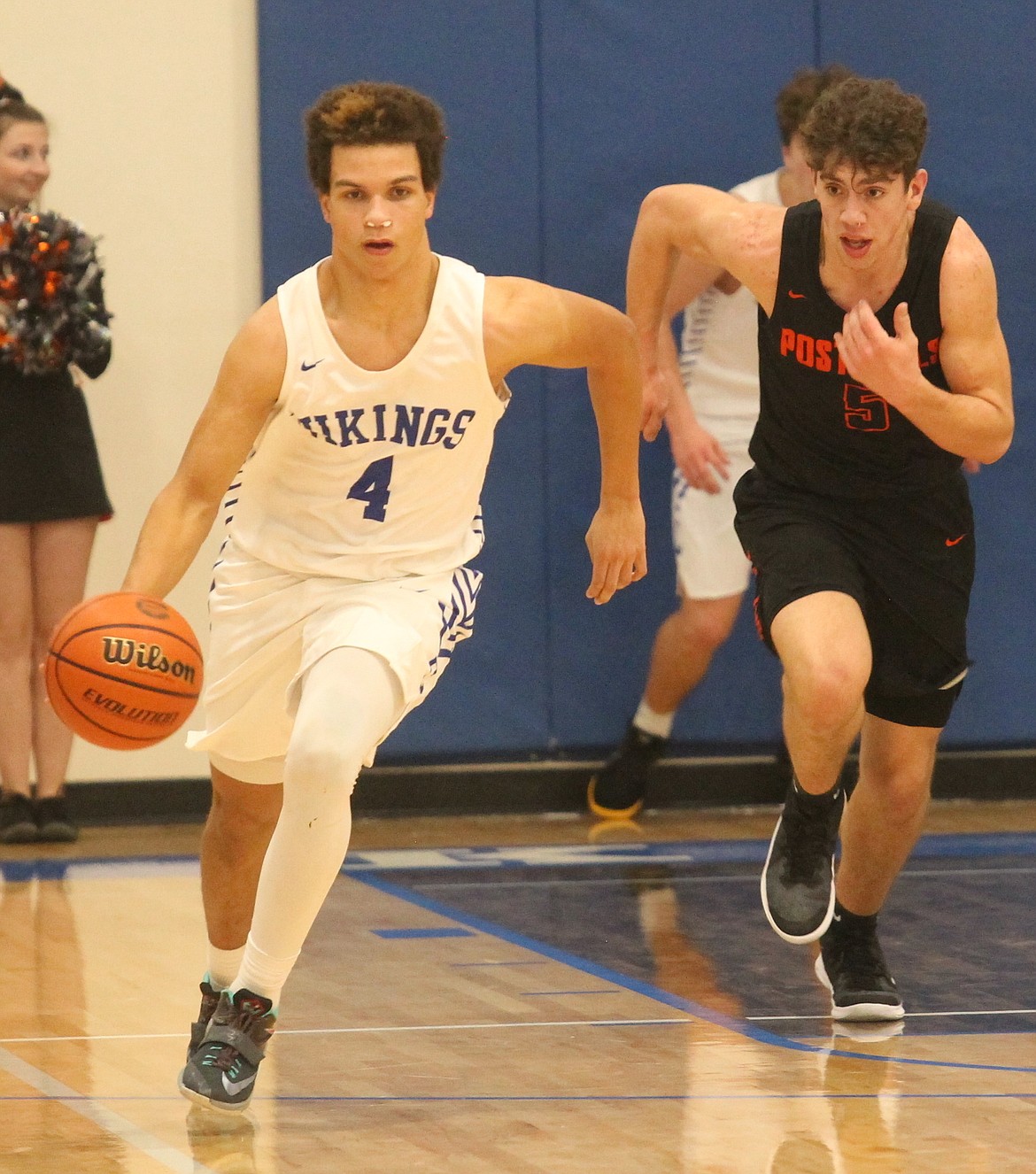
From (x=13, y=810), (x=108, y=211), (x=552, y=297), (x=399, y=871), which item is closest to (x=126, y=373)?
(x=108, y=211)

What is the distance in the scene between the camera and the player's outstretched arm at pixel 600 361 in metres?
3.82

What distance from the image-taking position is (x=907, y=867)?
6113 millimetres

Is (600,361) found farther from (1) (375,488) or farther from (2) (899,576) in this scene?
(2) (899,576)

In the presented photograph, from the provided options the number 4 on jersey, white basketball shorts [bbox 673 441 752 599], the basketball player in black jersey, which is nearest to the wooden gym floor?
the basketball player in black jersey

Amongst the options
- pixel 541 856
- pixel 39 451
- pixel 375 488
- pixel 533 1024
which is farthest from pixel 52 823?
pixel 375 488

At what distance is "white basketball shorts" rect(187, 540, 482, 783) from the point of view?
11.8 feet

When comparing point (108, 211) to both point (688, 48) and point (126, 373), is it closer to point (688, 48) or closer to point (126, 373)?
point (126, 373)

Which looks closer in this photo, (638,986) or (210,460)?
(210,460)

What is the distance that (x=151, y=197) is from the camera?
23.6 ft

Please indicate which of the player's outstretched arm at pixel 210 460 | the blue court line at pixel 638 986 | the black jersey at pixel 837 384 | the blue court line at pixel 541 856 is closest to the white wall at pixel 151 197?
the blue court line at pixel 541 856

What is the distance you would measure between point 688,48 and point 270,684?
438cm

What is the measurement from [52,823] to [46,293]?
173 cm

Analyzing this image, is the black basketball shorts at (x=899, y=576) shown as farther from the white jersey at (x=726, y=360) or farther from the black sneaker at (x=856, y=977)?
the white jersey at (x=726, y=360)

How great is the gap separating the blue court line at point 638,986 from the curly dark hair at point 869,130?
1.65 m
